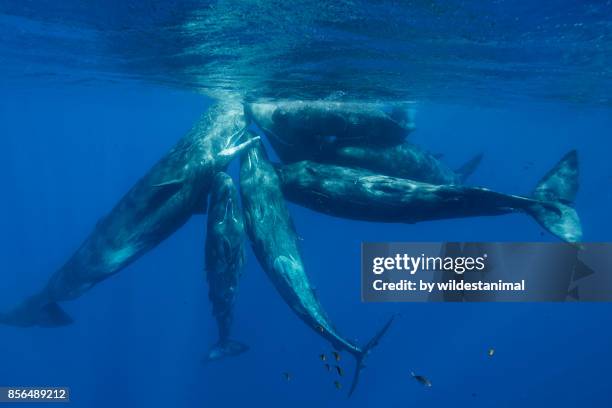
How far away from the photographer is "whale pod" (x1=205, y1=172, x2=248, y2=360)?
817 cm

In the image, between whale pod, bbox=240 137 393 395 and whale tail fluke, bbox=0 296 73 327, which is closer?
whale pod, bbox=240 137 393 395

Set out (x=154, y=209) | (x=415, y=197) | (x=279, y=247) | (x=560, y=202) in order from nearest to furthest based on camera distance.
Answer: (x=560, y=202)
(x=415, y=197)
(x=279, y=247)
(x=154, y=209)

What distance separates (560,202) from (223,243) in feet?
19.3

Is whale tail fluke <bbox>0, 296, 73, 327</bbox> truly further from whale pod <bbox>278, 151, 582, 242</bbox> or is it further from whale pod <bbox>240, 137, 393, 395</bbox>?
whale pod <bbox>278, 151, 582, 242</bbox>

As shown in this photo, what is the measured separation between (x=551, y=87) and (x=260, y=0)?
1482 centimetres

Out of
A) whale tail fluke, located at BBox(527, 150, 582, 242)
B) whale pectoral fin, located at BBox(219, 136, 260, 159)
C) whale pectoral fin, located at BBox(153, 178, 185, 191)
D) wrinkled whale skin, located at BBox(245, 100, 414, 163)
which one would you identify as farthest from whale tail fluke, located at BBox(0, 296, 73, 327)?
whale tail fluke, located at BBox(527, 150, 582, 242)

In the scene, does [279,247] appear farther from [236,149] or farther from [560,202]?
[560,202]

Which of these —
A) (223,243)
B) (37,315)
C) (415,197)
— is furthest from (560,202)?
(37,315)

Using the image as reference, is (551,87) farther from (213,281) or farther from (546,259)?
(213,281)

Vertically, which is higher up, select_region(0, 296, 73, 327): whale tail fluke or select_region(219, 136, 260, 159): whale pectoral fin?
select_region(219, 136, 260, 159): whale pectoral fin

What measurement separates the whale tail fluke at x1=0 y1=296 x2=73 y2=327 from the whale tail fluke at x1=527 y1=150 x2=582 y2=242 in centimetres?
1034

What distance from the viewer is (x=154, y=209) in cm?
945

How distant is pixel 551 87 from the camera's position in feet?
61.5

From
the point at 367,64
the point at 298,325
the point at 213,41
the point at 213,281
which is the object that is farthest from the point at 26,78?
the point at 298,325
